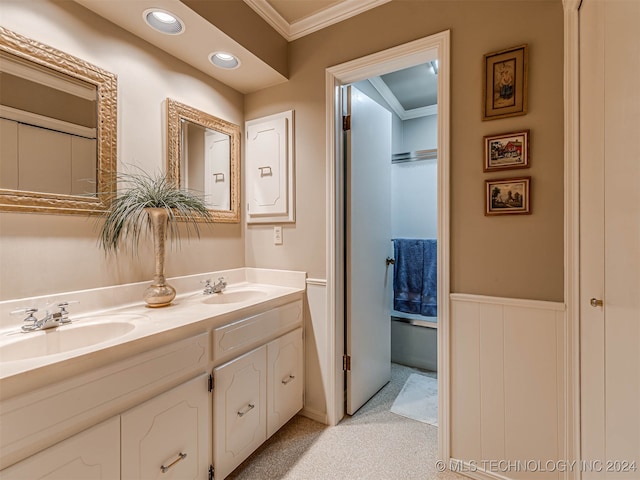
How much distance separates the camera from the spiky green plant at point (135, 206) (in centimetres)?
140

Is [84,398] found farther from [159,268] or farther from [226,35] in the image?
[226,35]

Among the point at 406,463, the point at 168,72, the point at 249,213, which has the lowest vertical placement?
the point at 406,463

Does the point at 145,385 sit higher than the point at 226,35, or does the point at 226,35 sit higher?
the point at 226,35

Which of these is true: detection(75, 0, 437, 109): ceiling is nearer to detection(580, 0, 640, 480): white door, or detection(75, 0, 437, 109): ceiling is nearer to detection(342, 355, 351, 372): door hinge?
detection(580, 0, 640, 480): white door

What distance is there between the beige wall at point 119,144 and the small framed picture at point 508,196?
161 centimetres

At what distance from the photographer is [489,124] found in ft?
4.62

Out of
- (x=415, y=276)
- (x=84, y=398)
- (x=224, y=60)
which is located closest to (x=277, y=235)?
(x=224, y=60)

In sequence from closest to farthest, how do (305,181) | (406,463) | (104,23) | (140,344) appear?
(140,344) → (104,23) → (406,463) → (305,181)

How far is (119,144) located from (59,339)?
914mm

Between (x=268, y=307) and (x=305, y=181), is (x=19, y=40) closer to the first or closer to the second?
(x=305, y=181)

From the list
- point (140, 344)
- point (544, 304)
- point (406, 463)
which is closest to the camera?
point (140, 344)

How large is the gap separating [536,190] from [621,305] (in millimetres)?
677

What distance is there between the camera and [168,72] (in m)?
1.71

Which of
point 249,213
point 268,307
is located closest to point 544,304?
point 268,307
